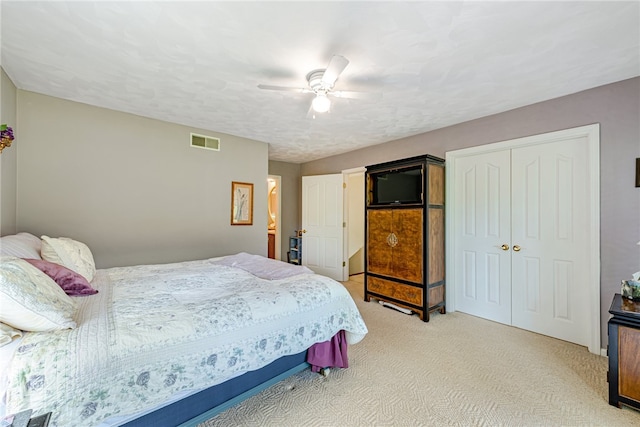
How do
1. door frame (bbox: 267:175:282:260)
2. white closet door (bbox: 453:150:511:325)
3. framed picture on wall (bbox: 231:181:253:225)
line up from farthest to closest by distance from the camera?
door frame (bbox: 267:175:282:260)
framed picture on wall (bbox: 231:181:253:225)
white closet door (bbox: 453:150:511:325)

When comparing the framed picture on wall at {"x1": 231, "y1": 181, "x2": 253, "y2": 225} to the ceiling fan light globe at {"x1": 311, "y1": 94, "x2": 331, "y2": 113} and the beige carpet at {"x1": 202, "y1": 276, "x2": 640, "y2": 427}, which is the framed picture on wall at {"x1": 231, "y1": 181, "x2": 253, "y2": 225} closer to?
the ceiling fan light globe at {"x1": 311, "y1": 94, "x2": 331, "y2": 113}

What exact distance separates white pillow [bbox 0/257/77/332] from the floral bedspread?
0.05m

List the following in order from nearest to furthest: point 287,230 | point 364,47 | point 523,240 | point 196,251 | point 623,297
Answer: point 364,47
point 623,297
point 523,240
point 196,251
point 287,230

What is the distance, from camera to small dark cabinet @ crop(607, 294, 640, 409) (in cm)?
171

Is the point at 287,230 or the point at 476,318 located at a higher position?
the point at 287,230

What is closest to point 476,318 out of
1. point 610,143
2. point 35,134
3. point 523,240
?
point 523,240

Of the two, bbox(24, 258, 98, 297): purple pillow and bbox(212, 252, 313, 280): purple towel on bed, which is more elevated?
bbox(24, 258, 98, 297): purple pillow

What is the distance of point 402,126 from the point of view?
3.50 m

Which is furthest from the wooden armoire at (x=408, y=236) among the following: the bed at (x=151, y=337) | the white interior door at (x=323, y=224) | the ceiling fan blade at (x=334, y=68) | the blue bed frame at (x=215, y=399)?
the blue bed frame at (x=215, y=399)

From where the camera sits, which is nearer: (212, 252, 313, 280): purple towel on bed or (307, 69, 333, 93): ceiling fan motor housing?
(307, 69, 333, 93): ceiling fan motor housing

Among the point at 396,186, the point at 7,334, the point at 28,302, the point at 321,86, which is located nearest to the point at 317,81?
the point at 321,86

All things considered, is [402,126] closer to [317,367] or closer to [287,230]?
[317,367]

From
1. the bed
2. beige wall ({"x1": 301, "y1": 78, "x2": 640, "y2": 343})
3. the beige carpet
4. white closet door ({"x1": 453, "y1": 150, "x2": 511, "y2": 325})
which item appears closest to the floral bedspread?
the bed

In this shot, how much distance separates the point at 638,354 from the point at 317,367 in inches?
82.4
